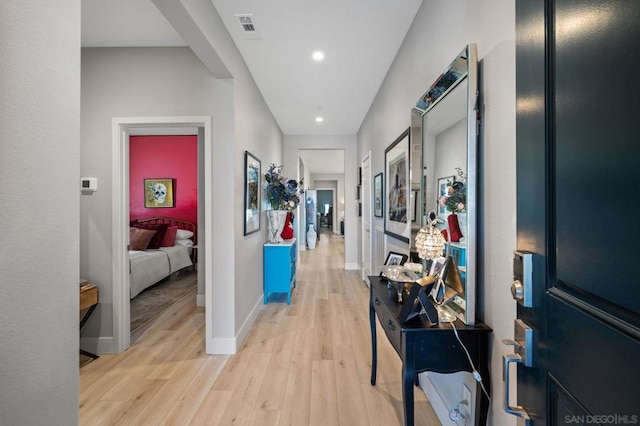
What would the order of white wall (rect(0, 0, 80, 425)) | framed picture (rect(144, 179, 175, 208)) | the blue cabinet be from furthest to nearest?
framed picture (rect(144, 179, 175, 208)), the blue cabinet, white wall (rect(0, 0, 80, 425))

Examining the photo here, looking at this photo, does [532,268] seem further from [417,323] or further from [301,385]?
[301,385]

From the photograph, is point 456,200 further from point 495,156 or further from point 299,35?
point 299,35

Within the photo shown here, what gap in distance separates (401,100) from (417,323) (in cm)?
201

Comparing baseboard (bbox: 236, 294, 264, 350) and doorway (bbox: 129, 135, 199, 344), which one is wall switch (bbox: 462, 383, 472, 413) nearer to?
baseboard (bbox: 236, 294, 264, 350)

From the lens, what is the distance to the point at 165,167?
18.3ft

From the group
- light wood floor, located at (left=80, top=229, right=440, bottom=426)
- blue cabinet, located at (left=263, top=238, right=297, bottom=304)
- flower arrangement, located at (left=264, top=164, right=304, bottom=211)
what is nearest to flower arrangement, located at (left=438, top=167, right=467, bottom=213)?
light wood floor, located at (left=80, top=229, right=440, bottom=426)

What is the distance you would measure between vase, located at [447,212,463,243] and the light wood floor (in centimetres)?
115

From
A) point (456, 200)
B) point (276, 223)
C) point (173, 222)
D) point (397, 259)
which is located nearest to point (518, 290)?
point (456, 200)

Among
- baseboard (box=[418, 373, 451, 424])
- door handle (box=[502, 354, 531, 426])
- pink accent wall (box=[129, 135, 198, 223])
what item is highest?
pink accent wall (box=[129, 135, 198, 223])

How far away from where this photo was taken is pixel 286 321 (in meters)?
3.19

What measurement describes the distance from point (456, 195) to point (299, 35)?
1946 mm

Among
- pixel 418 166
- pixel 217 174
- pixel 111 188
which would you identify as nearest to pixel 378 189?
pixel 418 166

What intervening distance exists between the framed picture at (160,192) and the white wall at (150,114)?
10.4 ft

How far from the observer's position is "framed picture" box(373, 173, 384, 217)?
11.7 feet
